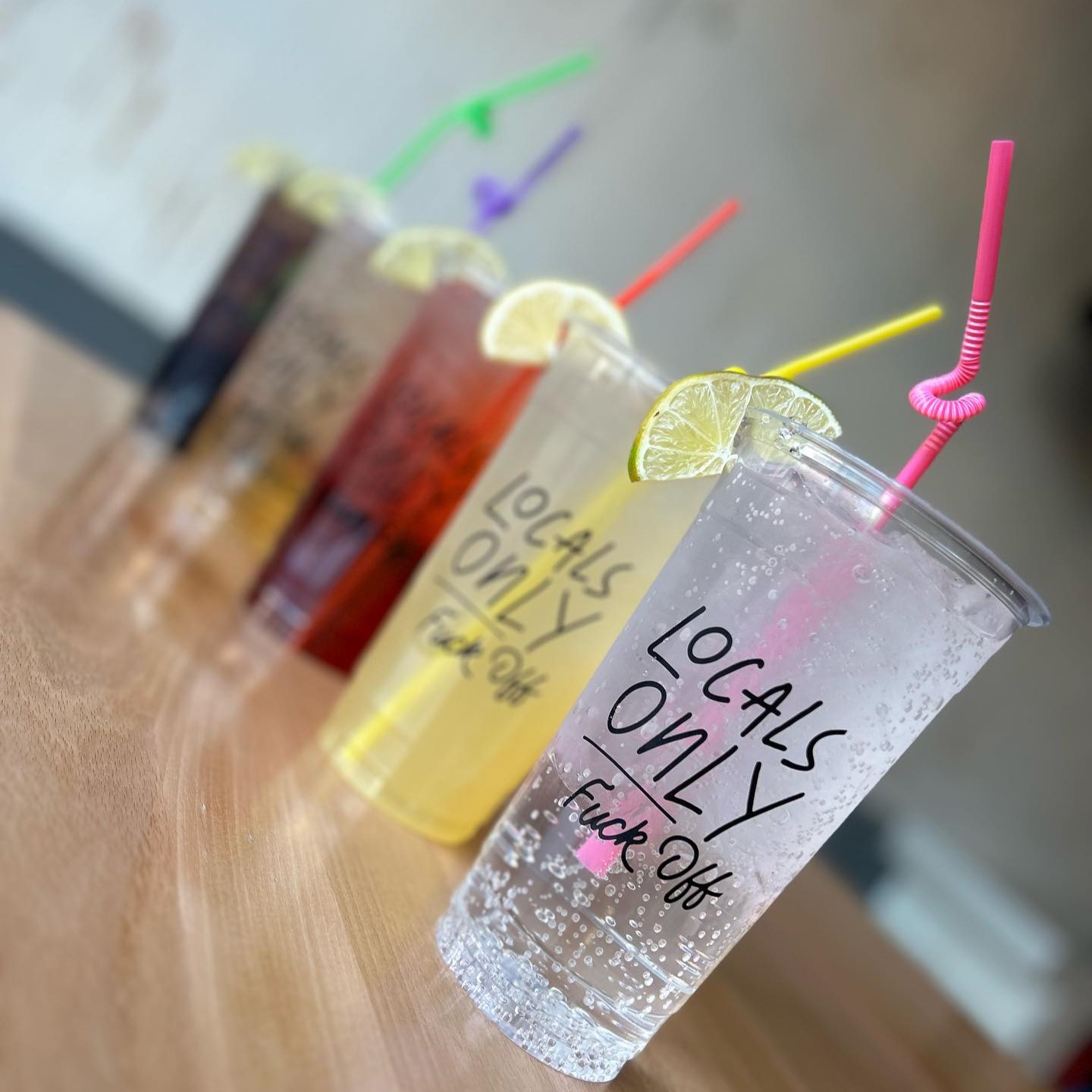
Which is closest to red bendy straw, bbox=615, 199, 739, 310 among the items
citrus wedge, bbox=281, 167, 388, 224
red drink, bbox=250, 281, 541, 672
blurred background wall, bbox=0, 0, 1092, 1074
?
red drink, bbox=250, 281, 541, 672

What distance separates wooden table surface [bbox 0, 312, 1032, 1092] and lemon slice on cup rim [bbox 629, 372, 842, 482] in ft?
0.69

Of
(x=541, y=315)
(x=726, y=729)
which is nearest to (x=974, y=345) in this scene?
(x=726, y=729)

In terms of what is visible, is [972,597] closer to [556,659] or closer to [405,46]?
[556,659]

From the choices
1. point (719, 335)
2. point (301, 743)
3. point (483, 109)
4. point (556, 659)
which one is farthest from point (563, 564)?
point (719, 335)

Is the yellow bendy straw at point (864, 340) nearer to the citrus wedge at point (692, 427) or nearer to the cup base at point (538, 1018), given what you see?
the citrus wedge at point (692, 427)

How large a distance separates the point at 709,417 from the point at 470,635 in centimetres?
21

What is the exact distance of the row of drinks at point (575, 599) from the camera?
1.29 ft

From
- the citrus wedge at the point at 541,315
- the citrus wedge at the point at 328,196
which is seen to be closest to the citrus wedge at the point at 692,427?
the citrus wedge at the point at 541,315

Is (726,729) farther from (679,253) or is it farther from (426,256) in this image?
(426,256)

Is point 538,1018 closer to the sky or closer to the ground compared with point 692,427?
closer to the ground

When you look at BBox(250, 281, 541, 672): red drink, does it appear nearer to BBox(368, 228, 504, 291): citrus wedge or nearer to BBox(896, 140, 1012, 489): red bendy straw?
BBox(368, 228, 504, 291): citrus wedge

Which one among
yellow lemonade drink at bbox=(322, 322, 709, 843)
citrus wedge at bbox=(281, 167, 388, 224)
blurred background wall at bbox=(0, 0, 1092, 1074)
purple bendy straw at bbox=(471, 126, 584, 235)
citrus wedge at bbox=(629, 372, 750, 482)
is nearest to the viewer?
citrus wedge at bbox=(629, 372, 750, 482)

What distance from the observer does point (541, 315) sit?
612 millimetres

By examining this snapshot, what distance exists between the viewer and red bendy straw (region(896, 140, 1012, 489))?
0.39 meters
